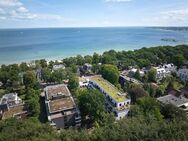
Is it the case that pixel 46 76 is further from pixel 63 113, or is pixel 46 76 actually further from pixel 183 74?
pixel 183 74

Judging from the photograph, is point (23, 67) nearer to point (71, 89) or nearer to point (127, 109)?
point (71, 89)

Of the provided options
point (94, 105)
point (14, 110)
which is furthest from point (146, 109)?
point (14, 110)

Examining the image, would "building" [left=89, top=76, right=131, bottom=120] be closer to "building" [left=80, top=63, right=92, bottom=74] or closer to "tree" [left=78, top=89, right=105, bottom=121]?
"tree" [left=78, top=89, right=105, bottom=121]

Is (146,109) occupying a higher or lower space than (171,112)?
higher

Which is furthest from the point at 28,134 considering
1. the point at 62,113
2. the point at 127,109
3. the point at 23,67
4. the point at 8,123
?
the point at 23,67

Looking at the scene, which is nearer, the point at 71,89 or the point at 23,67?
the point at 71,89

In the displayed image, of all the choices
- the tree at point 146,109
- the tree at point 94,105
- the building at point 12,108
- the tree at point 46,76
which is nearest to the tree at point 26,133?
the tree at point 94,105

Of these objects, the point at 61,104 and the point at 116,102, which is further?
the point at 61,104
